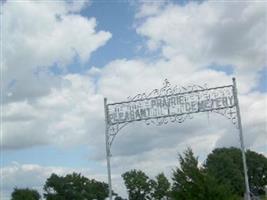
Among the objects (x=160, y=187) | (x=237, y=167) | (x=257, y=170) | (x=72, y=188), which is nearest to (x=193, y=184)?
(x=160, y=187)

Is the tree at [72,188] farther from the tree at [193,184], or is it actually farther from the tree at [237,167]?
the tree at [193,184]

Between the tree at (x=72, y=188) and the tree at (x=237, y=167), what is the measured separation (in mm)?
18438

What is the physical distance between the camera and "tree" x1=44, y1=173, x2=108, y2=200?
8738cm

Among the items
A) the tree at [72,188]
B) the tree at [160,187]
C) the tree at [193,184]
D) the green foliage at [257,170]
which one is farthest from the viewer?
the green foliage at [257,170]

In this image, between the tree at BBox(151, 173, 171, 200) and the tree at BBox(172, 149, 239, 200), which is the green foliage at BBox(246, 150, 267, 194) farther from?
the tree at BBox(172, 149, 239, 200)

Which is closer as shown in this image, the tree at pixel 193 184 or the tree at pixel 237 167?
the tree at pixel 193 184

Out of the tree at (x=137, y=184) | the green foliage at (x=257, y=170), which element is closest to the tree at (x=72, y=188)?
the tree at (x=137, y=184)

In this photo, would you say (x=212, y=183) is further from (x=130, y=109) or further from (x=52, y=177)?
(x=52, y=177)

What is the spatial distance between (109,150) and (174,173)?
4055 millimetres

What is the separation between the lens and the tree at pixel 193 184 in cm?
2584

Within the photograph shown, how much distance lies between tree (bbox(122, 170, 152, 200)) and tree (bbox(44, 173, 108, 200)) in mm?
12087

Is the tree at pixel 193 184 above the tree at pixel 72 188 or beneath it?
beneath

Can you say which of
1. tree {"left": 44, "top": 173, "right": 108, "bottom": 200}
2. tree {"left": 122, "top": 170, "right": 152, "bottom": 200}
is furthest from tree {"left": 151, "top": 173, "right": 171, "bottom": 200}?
tree {"left": 44, "top": 173, "right": 108, "bottom": 200}

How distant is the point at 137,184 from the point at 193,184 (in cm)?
5046
